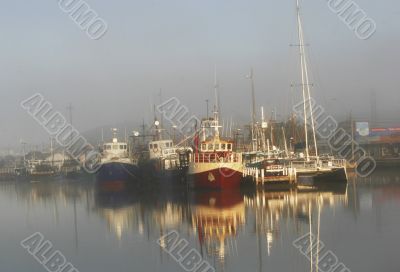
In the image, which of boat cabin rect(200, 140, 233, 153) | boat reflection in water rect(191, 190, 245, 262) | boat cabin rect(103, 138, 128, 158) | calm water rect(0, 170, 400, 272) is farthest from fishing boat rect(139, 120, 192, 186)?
calm water rect(0, 170, 400, 272)

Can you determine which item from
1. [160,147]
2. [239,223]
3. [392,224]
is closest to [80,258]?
[239,223]

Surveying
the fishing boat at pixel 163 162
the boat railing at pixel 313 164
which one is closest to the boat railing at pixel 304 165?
the boat railing at pixel 313 164

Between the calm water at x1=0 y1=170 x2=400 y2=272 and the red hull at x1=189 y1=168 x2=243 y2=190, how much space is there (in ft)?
5.39

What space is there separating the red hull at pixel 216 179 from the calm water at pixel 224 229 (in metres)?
1.64

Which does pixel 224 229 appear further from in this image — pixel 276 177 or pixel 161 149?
pixel 161 149

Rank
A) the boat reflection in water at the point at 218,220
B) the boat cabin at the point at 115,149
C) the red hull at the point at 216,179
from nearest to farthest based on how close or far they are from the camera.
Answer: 1. the boat reflection in water at the point at 218,220
2. the red hull at the point at 216,179
3. the boat cabin at the point at 115,149

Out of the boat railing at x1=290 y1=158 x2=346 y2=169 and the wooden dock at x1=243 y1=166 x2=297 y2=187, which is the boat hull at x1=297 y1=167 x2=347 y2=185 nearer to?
the boat railing at x1=290 y1=158 x2=346 y2=169

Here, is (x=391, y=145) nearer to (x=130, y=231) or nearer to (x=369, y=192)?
(x=369, y=192)

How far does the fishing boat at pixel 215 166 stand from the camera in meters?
43.9

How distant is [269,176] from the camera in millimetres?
44250

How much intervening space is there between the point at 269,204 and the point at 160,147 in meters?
29.7

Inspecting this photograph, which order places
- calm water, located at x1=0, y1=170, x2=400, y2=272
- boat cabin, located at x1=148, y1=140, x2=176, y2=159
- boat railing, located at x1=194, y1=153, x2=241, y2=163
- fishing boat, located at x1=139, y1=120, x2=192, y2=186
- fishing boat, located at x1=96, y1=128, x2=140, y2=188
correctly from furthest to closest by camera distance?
fishing boat, located at x1=96, y1=128, x2=140, y2=188 < boat cabin, located at x1=148, y1=140, x2=176, y2=159 < fishing boat, located at x1=139, y1=120, x2=192, y2=186 < boat railing, located at x1=194, y1=153, x2=241, y2=163 < calm water, located at x1=0, y1=170, x2=400, y2=272

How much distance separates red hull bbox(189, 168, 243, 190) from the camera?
144 ft

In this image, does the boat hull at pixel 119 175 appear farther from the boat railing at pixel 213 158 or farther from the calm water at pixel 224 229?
the calm water at pixel 224 229
